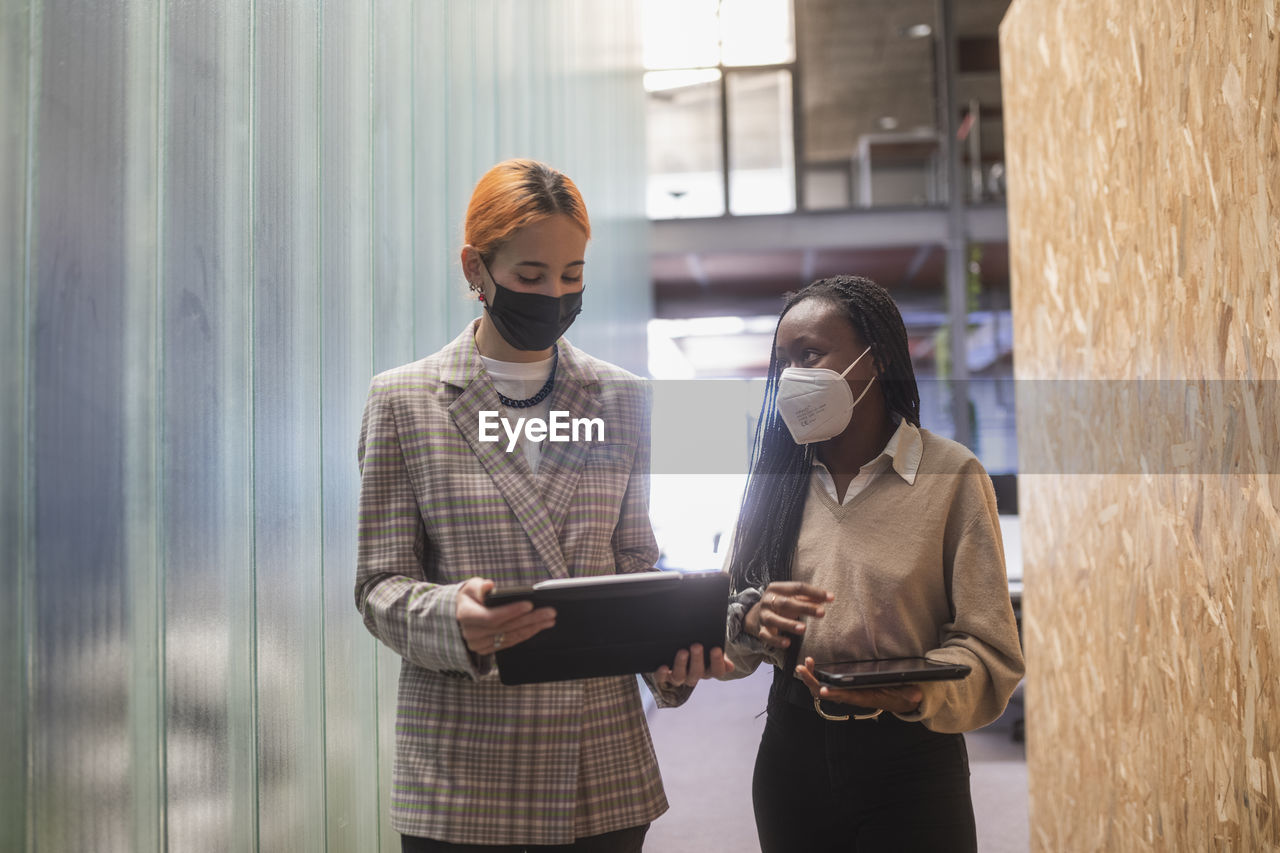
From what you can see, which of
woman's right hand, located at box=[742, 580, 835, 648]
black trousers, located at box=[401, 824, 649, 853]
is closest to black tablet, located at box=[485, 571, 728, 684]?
woman's right hand, located at box=[742, 580, 835, 648]

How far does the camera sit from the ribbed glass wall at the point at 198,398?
1.30 meters

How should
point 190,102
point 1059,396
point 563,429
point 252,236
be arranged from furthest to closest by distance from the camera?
point 1059,396 → point 252,236 → point 190,102 → point 563,429

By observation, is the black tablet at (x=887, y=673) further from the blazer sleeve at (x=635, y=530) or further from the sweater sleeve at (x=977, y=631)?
the blazer sleeve at (x=635, y=530)

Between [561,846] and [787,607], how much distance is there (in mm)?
456

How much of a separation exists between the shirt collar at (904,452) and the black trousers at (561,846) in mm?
655

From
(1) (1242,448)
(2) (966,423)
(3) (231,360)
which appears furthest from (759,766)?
(2) (966,423)

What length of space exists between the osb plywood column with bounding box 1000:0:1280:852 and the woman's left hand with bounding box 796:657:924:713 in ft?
3.19

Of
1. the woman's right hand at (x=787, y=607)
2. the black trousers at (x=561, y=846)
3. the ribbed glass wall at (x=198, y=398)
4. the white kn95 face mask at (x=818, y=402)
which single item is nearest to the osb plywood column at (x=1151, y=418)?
the white kn95 face mask at (x=818, y=402)

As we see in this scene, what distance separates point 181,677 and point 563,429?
2.35 feet

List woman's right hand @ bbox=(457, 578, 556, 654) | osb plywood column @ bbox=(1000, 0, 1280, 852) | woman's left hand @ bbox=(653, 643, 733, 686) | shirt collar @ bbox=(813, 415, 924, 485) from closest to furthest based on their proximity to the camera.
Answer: woman's right hand @ bbox=(457, 578, 556, 654) → woman's left hand @ bbox=(653, 643, 733, 686) → shirt collar @ bbox=(813, 415, 924, 485) → osb plywood column @ bbox=(1000, 0, 1280, 852)

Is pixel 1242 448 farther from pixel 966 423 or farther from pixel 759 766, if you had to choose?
pixel 966 423

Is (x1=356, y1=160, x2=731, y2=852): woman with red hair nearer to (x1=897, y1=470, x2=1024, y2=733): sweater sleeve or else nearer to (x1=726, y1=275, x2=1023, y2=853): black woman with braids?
(x1=726, y1=275, x2=1023, y2=853): black woman with braids

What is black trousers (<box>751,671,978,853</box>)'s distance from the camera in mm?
1501

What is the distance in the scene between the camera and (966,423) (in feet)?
27.8
